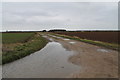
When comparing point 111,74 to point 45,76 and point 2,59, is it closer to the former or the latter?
point 45,76

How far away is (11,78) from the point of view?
591 cm

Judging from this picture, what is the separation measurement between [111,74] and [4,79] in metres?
5.19

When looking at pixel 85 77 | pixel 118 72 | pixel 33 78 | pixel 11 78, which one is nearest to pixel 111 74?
pixel 118 72

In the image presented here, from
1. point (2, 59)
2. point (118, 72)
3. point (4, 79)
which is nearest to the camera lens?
point (4, 79)

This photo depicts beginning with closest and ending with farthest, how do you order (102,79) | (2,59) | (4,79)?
(102,79), (4,79), (2,59)

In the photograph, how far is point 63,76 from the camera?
6.03 metres

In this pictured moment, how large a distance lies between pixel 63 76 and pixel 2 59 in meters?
5.46

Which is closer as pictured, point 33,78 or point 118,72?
point 33,78

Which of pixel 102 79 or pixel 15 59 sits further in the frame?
pixel 15 59

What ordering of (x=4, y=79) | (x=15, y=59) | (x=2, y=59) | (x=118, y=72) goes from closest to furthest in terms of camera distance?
(x=4, y=79) < (x=118, y=72) < (x=2, y=59) < (x=15, y=59)

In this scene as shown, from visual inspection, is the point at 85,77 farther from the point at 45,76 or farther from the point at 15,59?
the point at 15,59

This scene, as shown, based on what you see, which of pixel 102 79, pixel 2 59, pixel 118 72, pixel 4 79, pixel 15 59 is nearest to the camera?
pixel 102 79

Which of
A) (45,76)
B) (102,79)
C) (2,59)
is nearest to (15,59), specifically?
(2,59)

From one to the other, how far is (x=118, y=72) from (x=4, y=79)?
5694 millimetres
